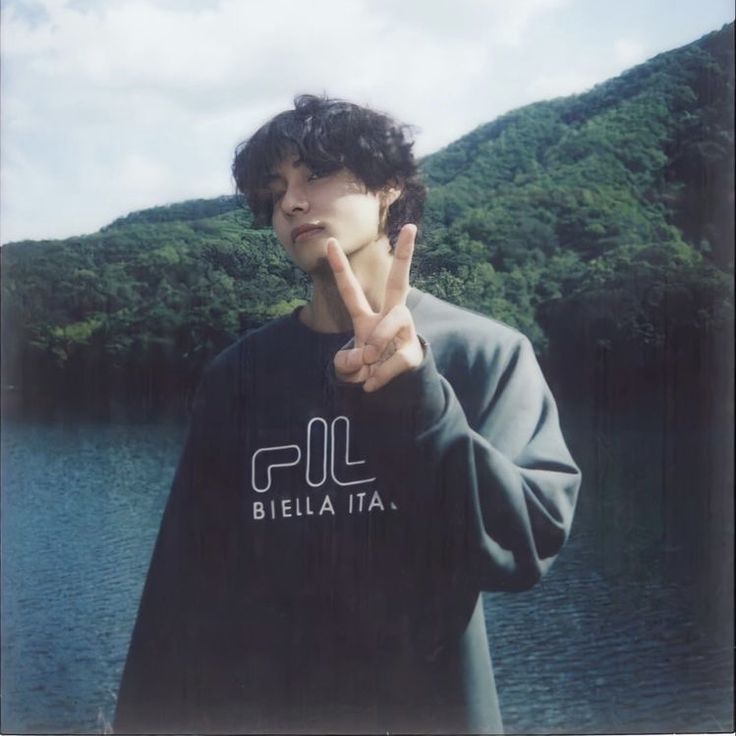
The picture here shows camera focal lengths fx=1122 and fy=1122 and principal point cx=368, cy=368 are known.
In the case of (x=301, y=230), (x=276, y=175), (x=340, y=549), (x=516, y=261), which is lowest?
(x=340, y=549)

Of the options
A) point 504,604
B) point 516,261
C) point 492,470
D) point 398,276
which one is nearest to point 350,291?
point 398,276

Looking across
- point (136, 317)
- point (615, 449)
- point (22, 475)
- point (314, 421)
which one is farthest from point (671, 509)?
point (22, 475)

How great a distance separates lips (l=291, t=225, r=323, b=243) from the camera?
479 centimetres

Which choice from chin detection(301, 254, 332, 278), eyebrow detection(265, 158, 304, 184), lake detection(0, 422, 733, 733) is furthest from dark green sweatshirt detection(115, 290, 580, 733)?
eyebrow detection(265, 158, 304, 184)

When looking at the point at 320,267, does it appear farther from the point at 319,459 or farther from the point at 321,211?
the point at 319,459

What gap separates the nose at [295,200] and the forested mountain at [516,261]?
0.19 meters

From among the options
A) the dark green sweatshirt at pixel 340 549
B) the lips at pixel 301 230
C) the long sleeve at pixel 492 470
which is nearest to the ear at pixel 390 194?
→ the lips at pixel 301 230

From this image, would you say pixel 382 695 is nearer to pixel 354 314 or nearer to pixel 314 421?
pixel 314 421

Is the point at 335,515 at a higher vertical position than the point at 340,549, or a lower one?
higher

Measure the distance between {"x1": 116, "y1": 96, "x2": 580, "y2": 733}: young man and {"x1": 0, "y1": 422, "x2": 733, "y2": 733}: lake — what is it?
0.13 metres

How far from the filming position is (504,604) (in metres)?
4.85

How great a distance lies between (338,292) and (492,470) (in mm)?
1013

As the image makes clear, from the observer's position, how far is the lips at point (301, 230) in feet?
15.7

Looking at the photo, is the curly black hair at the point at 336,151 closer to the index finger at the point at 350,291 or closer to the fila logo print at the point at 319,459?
the index finger at the point at 350,291
